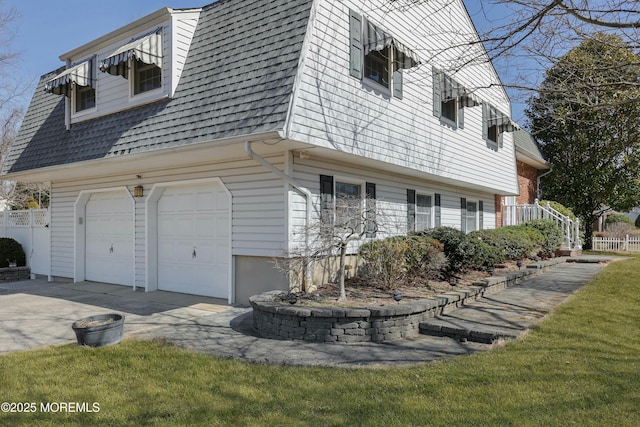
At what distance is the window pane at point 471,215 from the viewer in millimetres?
14878

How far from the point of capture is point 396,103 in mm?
9484

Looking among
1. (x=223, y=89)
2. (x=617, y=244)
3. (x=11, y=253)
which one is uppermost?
(x=223, y=89)

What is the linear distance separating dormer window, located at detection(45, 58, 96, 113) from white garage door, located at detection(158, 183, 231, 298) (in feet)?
10.5

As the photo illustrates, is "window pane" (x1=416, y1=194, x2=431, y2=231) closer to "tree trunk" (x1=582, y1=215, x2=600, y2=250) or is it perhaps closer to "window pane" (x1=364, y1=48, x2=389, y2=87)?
"window pane" (x1=364, y1=48, x2=389, y2=87)

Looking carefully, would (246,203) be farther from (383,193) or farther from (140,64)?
(140,64)

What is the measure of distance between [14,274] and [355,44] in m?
11.9

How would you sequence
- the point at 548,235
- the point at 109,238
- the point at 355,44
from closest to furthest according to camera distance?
the point at 355,44
the point at 109,238
the point at 548,235

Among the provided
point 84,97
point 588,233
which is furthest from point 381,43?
point 588,233

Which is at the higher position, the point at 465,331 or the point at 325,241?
the point at 325,241

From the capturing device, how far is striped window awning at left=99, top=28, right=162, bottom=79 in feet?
26.5

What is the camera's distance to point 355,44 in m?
8.21

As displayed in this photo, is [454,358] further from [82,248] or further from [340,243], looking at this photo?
[82,248]

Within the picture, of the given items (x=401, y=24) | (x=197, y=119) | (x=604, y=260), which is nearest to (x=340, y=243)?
(x=197, y=119)

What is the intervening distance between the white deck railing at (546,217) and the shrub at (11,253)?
17911mm
